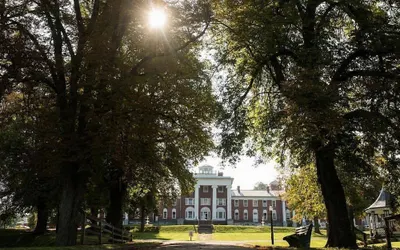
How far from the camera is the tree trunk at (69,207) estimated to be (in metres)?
14.3

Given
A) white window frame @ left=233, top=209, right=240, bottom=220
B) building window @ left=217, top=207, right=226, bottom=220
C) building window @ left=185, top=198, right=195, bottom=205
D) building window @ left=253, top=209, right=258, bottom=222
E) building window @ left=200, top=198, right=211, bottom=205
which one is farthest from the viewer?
white window frame @ left=233, top=209, right=240, bottom=220

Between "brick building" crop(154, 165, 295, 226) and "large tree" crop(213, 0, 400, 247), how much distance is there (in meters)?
67.4

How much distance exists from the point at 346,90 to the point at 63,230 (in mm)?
12306

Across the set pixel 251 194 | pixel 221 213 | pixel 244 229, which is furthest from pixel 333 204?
pixel 251 194

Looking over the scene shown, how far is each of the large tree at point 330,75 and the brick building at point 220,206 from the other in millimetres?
67358

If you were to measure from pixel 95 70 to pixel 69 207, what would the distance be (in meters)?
5.81

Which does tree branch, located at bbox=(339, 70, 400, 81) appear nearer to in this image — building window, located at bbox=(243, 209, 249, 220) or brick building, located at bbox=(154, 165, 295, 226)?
brick building, located at bbox=(154, 165, 295, 226)

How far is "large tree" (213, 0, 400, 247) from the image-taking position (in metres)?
12.8

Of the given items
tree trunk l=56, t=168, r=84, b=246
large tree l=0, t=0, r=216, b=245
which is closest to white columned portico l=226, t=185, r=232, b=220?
large tree l=0, t=0, r=216, b=245

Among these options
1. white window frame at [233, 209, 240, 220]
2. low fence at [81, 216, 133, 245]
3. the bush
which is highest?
white window frame at [233, 209, 240, 220]

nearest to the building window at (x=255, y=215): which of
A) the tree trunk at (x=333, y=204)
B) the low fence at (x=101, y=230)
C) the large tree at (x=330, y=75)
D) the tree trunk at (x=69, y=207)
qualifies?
the low fence at (x=101, y=230)

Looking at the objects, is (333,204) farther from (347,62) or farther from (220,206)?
(220,206)

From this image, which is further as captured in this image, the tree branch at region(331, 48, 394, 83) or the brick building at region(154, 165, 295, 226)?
the brick building at region(154, 165, 295, 226)

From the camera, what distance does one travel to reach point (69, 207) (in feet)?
48.4
